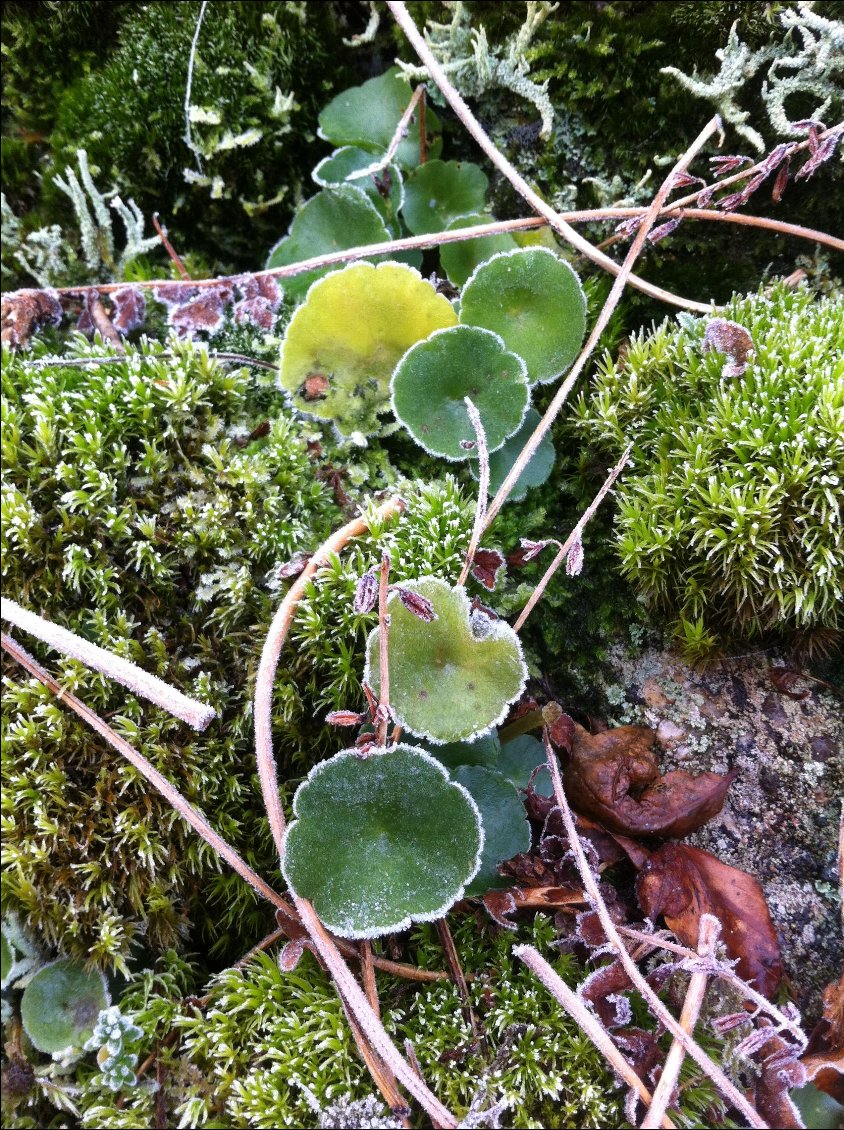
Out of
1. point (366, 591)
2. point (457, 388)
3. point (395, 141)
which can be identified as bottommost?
point (366, 591)

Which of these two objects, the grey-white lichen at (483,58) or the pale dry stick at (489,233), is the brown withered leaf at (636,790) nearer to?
the pale dry stick at (489,233)

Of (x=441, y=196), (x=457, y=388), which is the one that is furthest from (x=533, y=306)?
(x=441, y=196)

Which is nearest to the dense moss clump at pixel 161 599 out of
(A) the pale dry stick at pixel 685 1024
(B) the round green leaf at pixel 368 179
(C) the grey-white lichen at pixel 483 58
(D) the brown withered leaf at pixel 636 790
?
(D) the brown withered leaf at pixel 636 790

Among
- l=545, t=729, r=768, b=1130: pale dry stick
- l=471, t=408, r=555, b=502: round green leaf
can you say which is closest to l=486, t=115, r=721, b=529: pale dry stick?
l=471, t=408, r=555, b=502: round green leaf

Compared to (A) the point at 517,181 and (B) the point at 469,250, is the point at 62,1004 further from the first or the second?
(A) the point at 517,181

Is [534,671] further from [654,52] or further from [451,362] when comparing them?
[654,52]

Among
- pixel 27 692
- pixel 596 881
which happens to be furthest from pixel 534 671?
pixel 27 692

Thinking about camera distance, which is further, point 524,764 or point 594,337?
point 594,337
